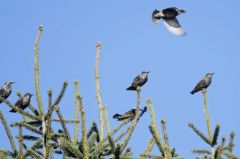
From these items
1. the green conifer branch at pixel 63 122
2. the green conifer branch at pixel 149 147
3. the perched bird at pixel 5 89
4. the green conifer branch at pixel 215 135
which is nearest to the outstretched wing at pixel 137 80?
the perched bird at pixel 5 89

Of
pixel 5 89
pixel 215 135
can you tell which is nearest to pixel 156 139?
pixel 215 135

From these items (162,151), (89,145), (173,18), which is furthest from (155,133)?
(173,18)

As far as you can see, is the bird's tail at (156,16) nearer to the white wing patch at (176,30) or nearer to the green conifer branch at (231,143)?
the white wing patch at (176,30)

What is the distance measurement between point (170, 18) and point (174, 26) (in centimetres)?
28

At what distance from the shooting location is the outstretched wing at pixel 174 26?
397 inches

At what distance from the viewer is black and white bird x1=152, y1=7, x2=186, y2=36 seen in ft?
33.3

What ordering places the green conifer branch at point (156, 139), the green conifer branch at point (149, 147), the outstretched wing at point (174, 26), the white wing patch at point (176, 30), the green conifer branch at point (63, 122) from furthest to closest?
the outstretched wing at point (174, 26) < the white wing patch at point (176, 30) < the green conifer branch at point (149, 147) < the green conifer branch at point (63, 122) < the green conifer branch at point (156, 139)

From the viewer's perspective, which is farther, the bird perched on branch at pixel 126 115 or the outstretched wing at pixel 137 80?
the outstretched wing at pixel 137 80

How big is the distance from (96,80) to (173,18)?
15.2ft

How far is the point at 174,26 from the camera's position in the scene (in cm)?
1017

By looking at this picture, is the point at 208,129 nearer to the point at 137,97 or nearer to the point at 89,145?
the point at 137,97

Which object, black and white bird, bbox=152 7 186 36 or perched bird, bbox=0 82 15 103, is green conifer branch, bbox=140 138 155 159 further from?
perched bird, bbox=0 82 15 103

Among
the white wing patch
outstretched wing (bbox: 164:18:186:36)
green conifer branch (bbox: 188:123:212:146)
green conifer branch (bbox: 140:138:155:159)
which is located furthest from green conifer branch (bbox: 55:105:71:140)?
outstretched wing (bbox: 164:18:186:36)

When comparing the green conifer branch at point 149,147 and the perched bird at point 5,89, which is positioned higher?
the perched bird at point 5,89
